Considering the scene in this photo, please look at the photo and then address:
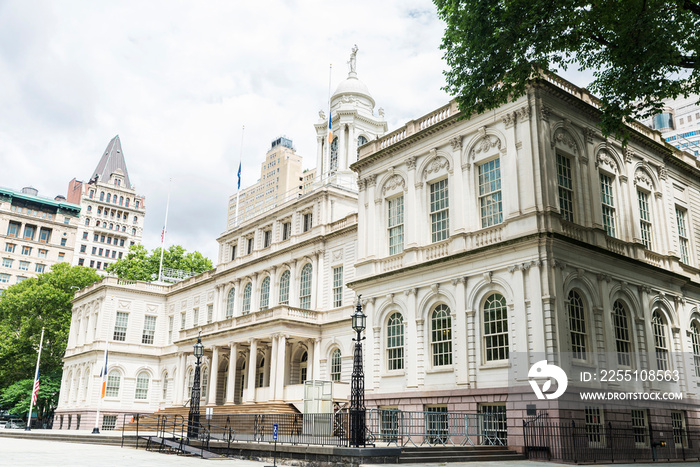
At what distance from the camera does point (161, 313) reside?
56.7m

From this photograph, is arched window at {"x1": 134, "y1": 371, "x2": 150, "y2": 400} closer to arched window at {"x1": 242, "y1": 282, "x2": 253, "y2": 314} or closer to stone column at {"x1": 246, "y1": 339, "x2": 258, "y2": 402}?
arched window at {"x1": 242, "y1": 282, "x2": 253, "y2": 314}

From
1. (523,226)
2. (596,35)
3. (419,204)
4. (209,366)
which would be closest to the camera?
(596,35)

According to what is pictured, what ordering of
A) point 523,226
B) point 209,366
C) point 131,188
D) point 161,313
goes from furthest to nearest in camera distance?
point 131,188
point 161,313
point 209,366
point 523,226

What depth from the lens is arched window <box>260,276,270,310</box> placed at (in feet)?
142

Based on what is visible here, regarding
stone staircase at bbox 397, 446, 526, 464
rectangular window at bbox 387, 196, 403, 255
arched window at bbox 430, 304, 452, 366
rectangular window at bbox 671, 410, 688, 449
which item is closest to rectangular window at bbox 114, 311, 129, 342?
rectangular window at bbox 387, 196, 403, 255

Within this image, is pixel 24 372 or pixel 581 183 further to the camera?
pixel 24 372

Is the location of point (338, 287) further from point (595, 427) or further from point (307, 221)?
point (595, 427)

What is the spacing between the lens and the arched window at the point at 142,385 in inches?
2130

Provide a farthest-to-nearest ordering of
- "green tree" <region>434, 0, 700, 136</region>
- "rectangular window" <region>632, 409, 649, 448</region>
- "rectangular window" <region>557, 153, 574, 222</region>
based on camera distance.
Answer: "rectangular window" <region>557, 153, 574, 222</region>
"rectangular window" <region>632, 409, 649, 448</region>
"green tree" <region>434, 0, 700, 136</region>

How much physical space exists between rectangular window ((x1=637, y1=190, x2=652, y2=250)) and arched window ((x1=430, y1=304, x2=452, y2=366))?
33.2ft

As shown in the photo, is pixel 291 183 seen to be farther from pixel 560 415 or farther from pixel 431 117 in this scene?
pixel 560 415

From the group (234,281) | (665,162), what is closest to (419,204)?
(665,162)

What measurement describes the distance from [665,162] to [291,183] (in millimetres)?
115744

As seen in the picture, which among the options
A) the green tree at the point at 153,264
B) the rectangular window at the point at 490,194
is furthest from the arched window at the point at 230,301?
the rectangular window at the point at 490,194
